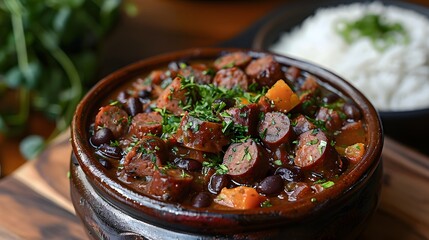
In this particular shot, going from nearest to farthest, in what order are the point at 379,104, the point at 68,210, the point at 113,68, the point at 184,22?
the point at 68,210 < the point at 379,104 < the point at 113,68 < the point at 184,22

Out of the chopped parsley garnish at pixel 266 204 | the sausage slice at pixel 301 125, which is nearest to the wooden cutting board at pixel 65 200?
the sausage slice at pixel 301 125

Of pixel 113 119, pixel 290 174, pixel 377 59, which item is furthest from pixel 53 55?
pixel 290 174

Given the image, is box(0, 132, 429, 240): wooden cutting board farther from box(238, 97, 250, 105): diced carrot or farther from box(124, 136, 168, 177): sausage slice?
box(238, 97, 250, 105): diced carrot

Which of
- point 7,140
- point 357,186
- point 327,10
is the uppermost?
point 357,186

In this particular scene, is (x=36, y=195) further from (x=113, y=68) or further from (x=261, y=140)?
(x=113, y=68)

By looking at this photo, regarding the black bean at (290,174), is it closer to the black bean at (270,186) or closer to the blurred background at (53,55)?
the black bean at (270,186)

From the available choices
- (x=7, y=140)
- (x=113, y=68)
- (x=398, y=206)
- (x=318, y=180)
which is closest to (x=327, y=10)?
(x=113, y=68)
